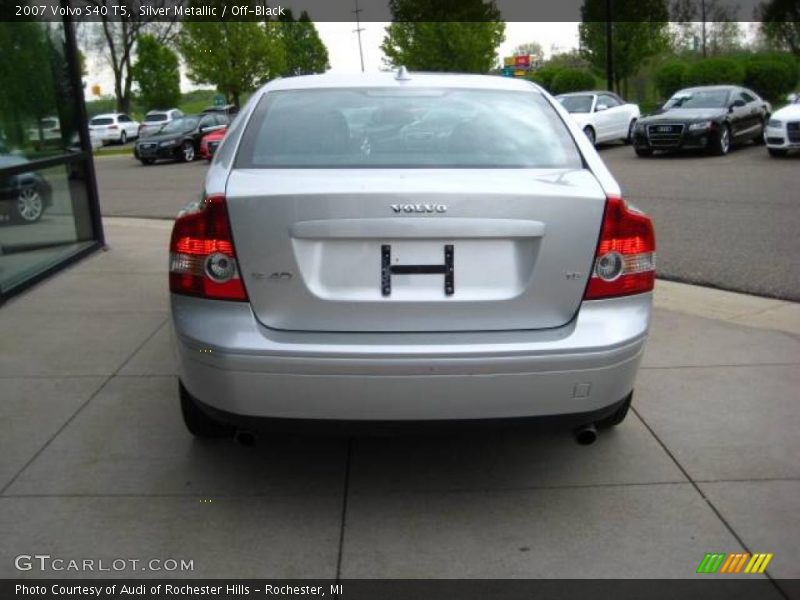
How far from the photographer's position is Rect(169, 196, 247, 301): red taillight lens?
326 centimetres

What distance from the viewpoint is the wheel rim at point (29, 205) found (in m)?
7.83

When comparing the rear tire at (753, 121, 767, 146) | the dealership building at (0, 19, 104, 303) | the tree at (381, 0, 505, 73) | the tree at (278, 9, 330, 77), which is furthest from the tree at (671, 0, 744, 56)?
the dealership building at (0, 19, 104, 303)

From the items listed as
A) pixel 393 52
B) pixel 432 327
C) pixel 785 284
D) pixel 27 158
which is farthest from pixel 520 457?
pixel 393 52

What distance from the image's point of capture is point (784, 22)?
47844mm

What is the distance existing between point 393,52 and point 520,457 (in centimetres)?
5058

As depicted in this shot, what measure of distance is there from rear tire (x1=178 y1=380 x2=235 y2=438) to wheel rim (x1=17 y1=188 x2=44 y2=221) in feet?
14.9

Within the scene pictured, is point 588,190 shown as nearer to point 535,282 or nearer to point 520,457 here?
point 535,282

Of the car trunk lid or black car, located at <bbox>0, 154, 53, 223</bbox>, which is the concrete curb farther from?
black car, located at <bbox>0, 154, 53, 223</bbox>

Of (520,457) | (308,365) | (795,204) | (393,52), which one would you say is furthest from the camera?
(393,52)

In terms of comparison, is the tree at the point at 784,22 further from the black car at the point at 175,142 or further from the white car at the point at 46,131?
the white car at the point at 46,131

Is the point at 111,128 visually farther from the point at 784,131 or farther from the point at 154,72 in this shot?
the point at 784,131

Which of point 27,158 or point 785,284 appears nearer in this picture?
point 785,284

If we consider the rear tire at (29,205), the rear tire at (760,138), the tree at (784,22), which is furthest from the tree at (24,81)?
the tree at (784,22)

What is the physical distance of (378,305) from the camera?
3.22 m
